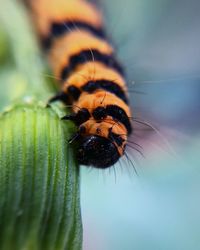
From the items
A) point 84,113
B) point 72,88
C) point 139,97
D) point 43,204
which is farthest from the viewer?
point 139,97

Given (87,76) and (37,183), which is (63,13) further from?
(37,183)

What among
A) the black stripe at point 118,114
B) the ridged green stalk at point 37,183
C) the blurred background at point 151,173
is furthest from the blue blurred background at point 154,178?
the ridged green stalk at point 37,183

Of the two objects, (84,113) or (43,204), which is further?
(84,113)

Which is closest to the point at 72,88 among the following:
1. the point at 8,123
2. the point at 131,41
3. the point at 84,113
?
the point at 84,113

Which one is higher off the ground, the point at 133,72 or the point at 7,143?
the point at 133,72

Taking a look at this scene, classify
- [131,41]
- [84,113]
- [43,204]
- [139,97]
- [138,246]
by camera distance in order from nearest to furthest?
[43,204] → [84,113] → [138,246] → [139,97] → [131,41]

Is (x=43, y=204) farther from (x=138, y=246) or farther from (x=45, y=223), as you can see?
(x=138, y=246)

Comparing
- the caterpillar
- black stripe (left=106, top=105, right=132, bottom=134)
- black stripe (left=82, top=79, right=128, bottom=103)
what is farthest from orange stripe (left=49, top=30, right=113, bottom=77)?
black stripe (left=106, top=105, right=132, bottom=134)
